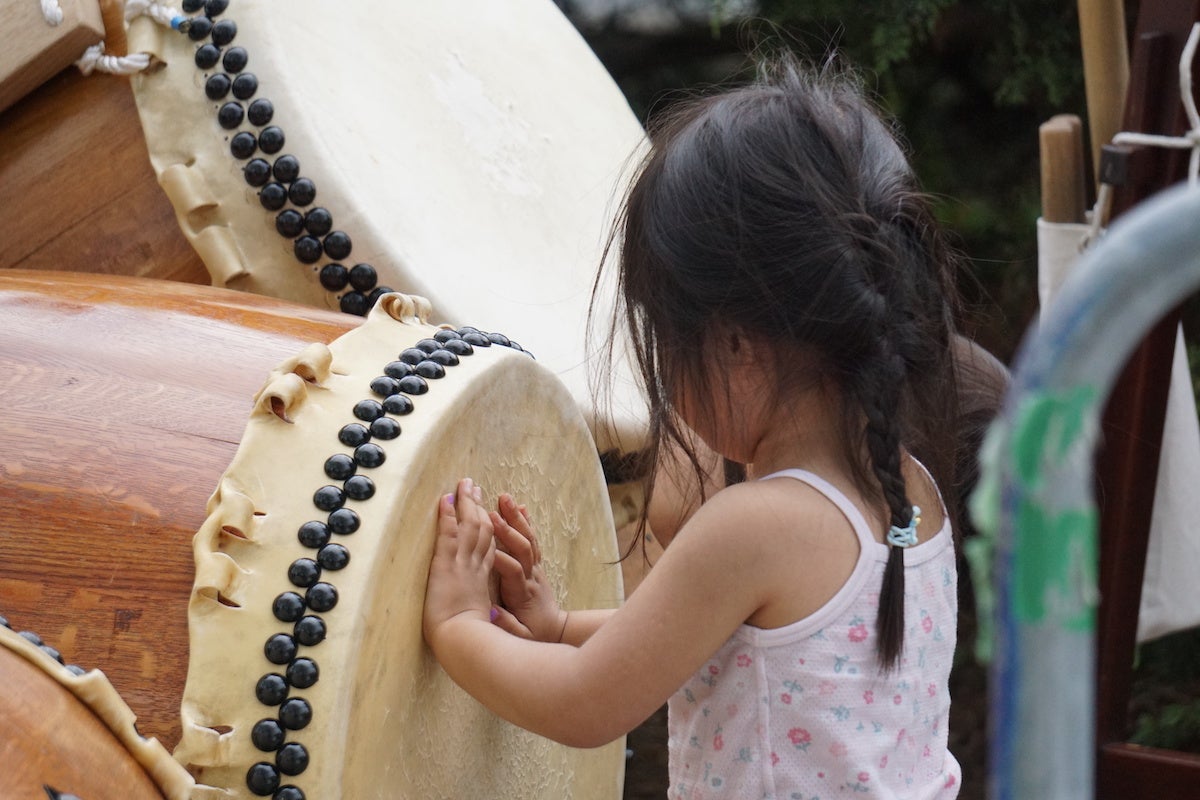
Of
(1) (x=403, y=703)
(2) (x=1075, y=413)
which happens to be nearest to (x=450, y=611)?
(1) (x=403, y=703)

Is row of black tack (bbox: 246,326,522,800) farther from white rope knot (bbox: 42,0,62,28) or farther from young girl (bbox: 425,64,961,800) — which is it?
white rope knot (bbox: 42,0,62,28)

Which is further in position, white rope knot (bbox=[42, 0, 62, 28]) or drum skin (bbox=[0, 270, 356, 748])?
white rope knot (bbox=[42, 0, 62, 28])

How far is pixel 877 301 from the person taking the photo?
88cm

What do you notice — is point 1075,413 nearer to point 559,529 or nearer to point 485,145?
point 559,529

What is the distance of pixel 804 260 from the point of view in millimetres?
878

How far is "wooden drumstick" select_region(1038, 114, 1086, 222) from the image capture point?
168 centimetres

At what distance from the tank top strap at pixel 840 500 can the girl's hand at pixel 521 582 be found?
207mm

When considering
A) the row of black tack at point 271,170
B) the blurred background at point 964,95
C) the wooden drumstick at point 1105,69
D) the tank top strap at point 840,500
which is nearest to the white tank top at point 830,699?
the tank top strap at point 840,500

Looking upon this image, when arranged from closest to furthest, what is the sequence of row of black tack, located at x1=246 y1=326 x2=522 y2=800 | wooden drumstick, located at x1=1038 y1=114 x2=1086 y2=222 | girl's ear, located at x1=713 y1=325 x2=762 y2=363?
row of black tack, located at x1=246 y1=326 x2=522 y2=800, girl's ear, located at x1=713 y1=325 x2=762 y2=363, wooden drumstick, located at x1=1038 y1=114 x2=1086 y2=222

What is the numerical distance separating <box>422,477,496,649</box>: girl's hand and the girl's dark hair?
17 cm

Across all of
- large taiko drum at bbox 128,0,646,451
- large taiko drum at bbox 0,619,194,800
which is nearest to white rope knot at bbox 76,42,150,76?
large taiko drum at bbox 128,0,646,451

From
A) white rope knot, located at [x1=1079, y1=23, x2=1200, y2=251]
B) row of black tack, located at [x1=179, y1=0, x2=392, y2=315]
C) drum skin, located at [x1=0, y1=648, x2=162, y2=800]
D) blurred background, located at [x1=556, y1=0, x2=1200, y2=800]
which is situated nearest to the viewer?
drum skin, located at [x1=0, y1=648, x2=162, y2=800]

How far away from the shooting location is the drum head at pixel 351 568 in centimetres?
80

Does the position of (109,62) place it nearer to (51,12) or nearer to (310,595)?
(51,12)
